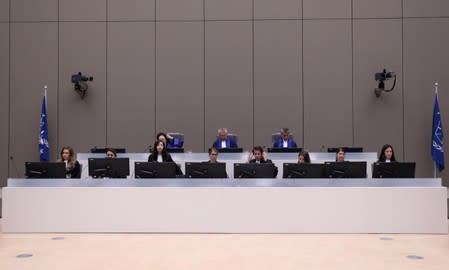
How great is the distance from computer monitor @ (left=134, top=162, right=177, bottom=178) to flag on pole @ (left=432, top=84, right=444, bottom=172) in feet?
22.0

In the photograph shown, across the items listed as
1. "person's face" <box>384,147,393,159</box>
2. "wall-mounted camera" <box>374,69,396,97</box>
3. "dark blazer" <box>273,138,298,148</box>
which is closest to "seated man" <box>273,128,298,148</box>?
"dark blazer" <box>273,138,298,148</box>

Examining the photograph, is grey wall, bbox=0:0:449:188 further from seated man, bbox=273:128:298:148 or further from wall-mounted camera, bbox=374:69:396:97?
seated man, bbox=273:128:298:148

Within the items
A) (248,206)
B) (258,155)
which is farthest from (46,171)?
(258,155)

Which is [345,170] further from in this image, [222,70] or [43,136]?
[43,136]

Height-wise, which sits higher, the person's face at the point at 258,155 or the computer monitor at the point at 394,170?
the person's face at the point at 258,155

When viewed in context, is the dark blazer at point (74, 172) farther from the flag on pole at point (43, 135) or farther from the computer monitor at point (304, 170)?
the flag on pole at point (43, 135)

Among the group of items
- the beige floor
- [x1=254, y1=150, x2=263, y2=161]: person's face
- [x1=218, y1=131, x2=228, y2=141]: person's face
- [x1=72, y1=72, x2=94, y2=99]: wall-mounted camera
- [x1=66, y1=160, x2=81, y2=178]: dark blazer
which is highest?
A: [x1=72, y1=72, x2=94, y2=99]: wall-mounted camera

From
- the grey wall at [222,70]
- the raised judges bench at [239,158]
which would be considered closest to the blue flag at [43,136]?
the grey wall at [222,70]

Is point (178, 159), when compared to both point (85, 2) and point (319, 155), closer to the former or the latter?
point (319, 155)

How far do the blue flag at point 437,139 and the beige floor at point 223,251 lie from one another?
4909 millimetres

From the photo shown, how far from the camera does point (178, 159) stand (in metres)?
8.91

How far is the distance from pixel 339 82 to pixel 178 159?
4.72 meters

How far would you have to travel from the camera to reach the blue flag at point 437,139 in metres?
10.7

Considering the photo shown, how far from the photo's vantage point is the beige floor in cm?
475
